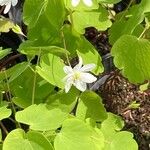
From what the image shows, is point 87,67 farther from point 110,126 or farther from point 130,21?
point 110,126

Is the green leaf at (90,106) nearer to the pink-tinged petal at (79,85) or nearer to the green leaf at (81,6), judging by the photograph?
the pink-tinged petal at (79,85)

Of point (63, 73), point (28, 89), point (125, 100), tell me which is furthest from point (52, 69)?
point (125, 100)

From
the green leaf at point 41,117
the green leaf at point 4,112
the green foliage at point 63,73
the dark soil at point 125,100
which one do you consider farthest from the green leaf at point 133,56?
the dark soil at point 125,100

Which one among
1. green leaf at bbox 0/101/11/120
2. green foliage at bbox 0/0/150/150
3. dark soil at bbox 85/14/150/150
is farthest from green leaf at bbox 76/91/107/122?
dark soil at bbox 85/14/150/150

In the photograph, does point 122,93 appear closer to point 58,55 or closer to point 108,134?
point 108,134

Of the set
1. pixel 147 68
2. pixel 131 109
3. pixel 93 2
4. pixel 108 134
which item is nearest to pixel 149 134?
pixel 131 109

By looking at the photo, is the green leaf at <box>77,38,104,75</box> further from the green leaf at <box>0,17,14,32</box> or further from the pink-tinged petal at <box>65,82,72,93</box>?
the green leaf at <box>0,17,14,32</box>
